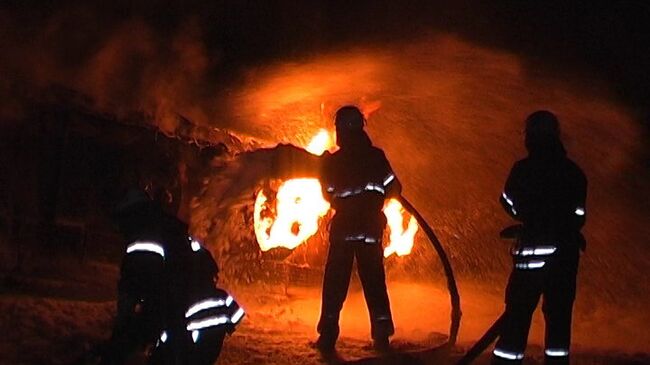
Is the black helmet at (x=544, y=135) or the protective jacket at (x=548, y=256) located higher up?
the black helmet at (x=544, y=135)

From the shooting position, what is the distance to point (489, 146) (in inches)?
468

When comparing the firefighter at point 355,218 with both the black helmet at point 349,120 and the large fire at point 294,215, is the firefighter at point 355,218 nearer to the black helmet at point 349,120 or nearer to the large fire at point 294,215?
the black helmet at point 349,120

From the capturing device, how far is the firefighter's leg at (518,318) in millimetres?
5754

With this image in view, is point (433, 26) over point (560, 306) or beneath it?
over

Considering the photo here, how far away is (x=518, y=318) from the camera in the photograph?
5.77 metres

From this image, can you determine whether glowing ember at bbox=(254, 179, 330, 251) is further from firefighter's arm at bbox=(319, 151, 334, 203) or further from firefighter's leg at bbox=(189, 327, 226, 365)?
firefighter's leg at bbox=(189, 327, 226, 365)

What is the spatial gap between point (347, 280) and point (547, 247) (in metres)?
1.86

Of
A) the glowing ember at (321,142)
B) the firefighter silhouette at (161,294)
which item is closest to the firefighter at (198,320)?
the firefighter silhouette at (161,294)

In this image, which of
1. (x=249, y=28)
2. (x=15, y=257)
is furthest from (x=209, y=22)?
(x=15, y=257)

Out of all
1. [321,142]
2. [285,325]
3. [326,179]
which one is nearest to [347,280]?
[326,179]

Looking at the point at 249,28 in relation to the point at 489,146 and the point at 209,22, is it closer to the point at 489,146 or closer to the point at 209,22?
the point at 209,22

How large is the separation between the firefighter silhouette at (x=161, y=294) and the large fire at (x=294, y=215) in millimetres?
4199

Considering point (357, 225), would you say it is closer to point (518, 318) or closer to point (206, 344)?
point (518, 318)

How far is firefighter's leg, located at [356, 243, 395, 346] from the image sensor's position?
6.93m
